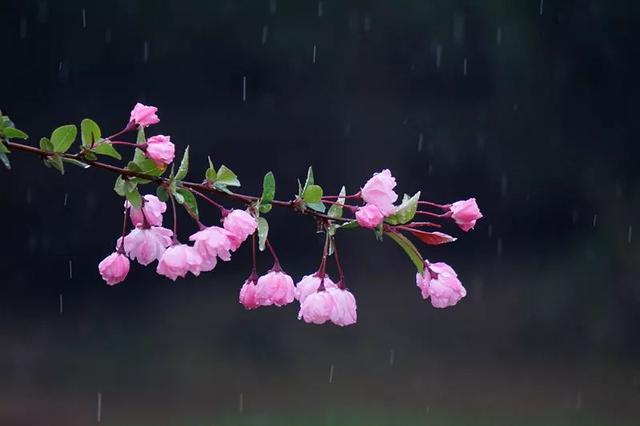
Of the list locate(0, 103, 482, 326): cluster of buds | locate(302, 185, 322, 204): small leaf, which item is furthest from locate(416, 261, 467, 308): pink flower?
locate(302, 185, 322, 204): small leaf

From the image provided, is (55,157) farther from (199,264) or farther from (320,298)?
(320,298)

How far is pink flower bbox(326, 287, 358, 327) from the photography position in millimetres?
656

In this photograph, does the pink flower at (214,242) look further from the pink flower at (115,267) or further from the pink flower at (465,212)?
the pink flower at (465,212)

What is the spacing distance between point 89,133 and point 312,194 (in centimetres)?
20

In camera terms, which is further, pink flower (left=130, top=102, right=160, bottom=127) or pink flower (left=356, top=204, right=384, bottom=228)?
pink flower (left=130, top=102, right=160, bottom=127)

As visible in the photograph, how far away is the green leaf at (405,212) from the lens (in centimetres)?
60

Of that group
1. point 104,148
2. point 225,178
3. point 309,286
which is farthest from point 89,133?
point 309,286

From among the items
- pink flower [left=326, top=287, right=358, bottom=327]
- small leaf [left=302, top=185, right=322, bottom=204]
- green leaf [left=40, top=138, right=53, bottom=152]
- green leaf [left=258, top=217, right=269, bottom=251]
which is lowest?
pink flower [left=326, top=287, right=358, bottom=327]

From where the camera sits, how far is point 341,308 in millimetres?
661

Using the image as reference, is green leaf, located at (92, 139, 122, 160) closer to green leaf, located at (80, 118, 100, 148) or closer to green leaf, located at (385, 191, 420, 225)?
green leaf, located at (80, 118, 100, 148)

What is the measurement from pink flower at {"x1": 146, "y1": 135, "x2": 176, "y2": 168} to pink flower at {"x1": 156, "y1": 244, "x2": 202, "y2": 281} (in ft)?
0.24

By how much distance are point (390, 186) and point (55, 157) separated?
11.1 inches

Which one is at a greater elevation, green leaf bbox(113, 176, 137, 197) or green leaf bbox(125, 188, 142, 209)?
green leaf bbox(113, 176, 137, 197)

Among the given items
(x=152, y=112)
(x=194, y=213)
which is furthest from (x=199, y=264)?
(x=152, y=112)
